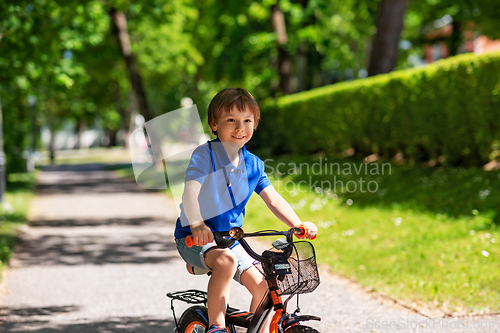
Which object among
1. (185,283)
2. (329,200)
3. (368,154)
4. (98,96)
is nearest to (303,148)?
(368,154)

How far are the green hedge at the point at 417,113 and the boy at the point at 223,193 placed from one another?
23.5 feet

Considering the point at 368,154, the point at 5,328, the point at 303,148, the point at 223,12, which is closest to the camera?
the point at 5,328

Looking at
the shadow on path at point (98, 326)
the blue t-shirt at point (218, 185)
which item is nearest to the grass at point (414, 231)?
the shadow on path at point (98, 326)

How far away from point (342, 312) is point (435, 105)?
651cm

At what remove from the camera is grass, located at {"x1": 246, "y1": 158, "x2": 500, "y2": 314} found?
5.45 m

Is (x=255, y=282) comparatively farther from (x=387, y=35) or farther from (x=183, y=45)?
(x=183, y=45)

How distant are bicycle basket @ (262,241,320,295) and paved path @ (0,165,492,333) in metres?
1.47

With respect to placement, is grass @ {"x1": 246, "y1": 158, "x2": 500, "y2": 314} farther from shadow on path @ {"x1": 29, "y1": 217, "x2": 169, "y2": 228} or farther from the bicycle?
the bicycle

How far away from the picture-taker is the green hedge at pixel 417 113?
9.27m

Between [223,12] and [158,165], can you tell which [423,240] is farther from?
[223,12]

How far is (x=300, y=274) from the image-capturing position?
8.87ft

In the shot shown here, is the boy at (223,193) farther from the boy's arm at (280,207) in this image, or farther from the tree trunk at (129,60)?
the tree trunk at (129,60)

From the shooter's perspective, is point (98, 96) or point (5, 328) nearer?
point (5, 328)

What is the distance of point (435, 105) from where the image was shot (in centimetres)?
1041
